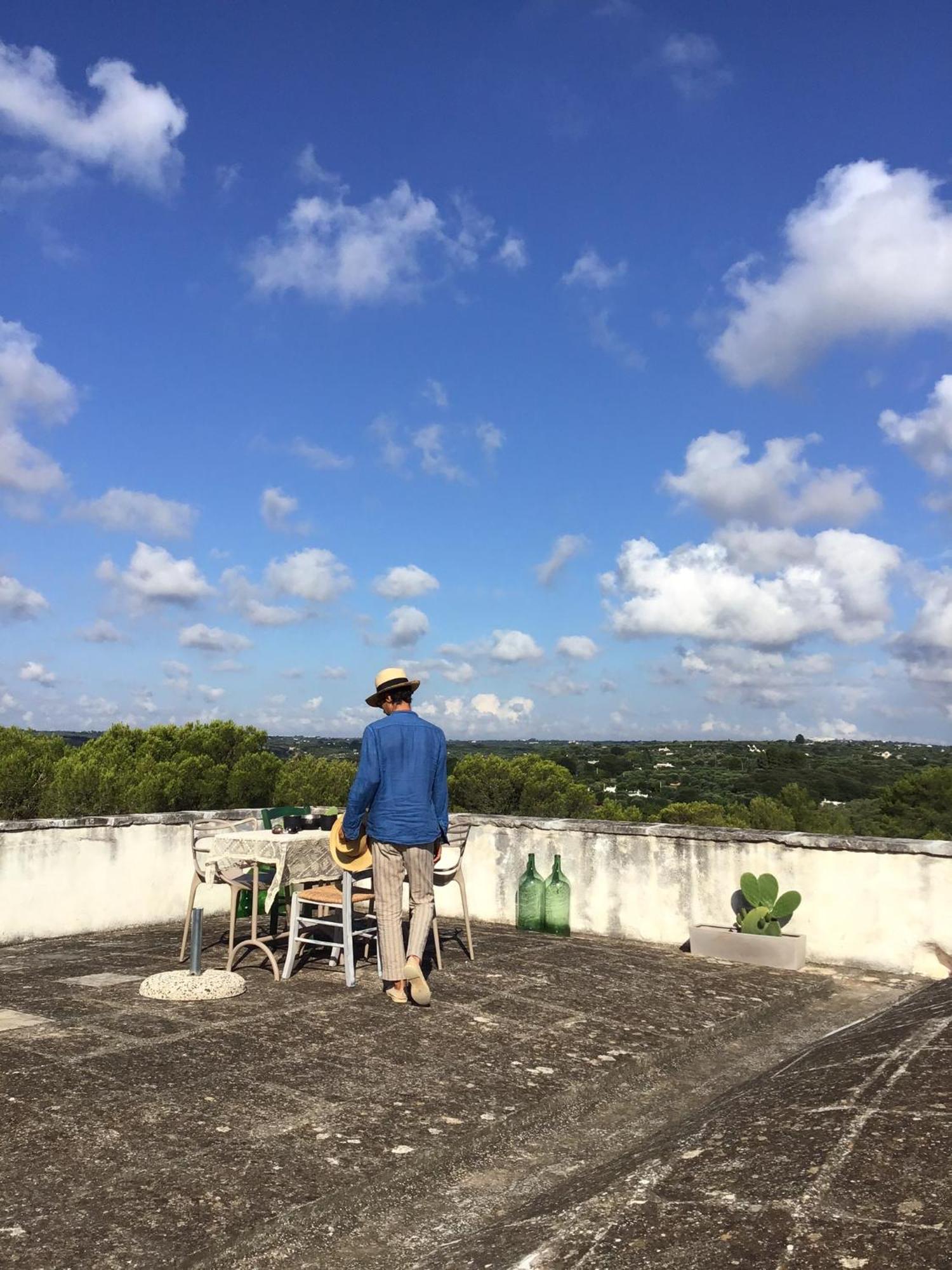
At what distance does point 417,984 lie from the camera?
4.95 meters

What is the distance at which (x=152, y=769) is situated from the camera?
1423cm

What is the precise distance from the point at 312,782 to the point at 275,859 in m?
8.52

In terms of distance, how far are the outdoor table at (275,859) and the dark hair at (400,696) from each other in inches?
41.8

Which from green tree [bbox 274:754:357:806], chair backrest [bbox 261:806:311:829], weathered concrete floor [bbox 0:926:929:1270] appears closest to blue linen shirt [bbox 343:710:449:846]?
weathered concrete floor [bbox 0:926:929:1270]

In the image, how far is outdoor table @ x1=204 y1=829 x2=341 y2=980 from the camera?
5.57m

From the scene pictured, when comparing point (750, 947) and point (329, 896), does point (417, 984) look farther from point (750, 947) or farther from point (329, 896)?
point (750, 947)

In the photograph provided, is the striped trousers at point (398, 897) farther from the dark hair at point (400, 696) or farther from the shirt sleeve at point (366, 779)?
the dark hair at point (400, 696)

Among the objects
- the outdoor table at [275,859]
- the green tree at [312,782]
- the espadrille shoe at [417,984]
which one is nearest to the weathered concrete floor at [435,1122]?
the espadrille shoe at [417,984]

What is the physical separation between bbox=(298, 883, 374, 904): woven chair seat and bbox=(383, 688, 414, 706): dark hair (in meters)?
1.17

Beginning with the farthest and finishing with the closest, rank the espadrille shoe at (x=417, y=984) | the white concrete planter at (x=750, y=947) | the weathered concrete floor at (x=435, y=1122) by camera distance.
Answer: the white concrete planter at (x=750, y=947) → the espadrille shoe at (x=417, y=984) → the weathered concrete floor at (x=435, y=1122)

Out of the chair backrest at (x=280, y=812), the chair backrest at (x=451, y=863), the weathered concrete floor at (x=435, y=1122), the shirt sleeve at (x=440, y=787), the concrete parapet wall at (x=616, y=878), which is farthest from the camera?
the chair backrest at (x=280, y=812)

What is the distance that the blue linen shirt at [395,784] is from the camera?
16.8ft

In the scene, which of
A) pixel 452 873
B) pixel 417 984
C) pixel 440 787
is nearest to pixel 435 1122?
pixel 417 984

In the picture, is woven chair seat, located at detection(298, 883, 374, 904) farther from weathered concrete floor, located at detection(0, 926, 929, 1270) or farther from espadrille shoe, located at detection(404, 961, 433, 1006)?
espadrille shoe, located at detection(404, 961, 433, 1006)
